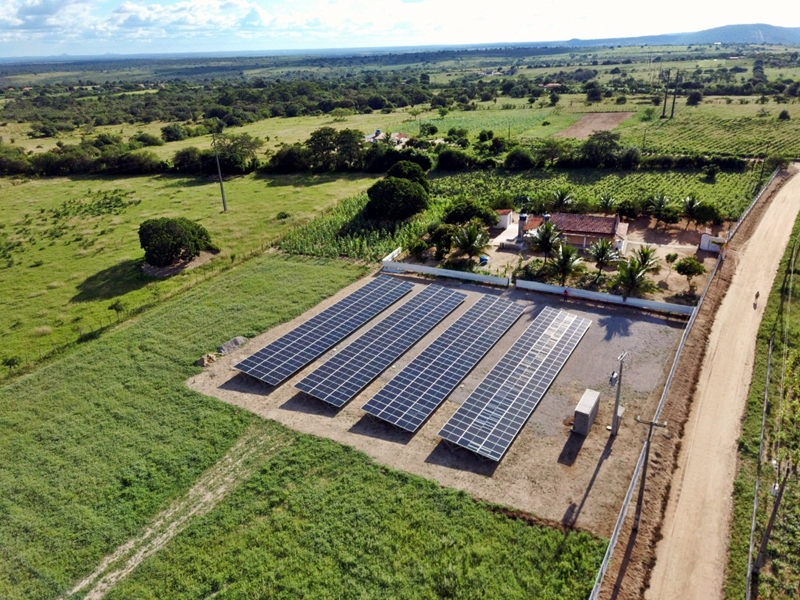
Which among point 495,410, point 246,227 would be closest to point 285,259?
point 246,227

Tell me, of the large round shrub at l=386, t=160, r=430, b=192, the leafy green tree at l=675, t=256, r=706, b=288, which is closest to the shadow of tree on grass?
the large round shrub at l=386, t=160, r=430, b=192

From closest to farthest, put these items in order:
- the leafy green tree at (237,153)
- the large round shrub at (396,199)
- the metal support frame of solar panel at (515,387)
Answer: the metal support frame of solar panel at (515,387) → the large round shrub at (396,199) → the leafy green tree at (237,153)

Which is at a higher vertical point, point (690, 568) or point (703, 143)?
point (703, 143)

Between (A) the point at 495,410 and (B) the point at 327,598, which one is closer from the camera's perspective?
(B) the point at 327,598

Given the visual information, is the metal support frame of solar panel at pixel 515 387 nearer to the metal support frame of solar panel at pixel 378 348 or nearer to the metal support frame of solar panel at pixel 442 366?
the metal support frame of solar panel at pixel 442 366

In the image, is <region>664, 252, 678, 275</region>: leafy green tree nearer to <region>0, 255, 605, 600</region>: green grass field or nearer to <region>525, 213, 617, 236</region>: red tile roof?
<region>525, 213, 617, 236</region>: red tile roof

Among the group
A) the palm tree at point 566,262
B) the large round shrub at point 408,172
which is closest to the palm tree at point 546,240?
the palm tree at point 566,262

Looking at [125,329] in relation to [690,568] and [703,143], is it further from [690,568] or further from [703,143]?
[703,143]
